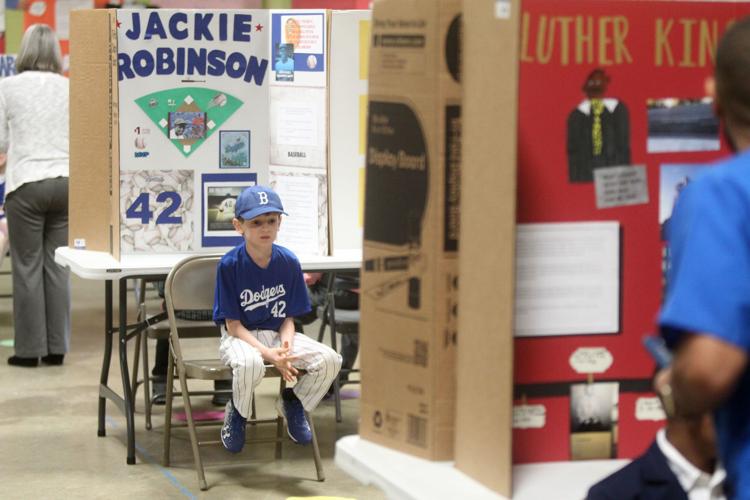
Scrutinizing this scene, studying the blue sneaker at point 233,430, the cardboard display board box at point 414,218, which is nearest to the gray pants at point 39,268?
the blue sneaker at point 233,430

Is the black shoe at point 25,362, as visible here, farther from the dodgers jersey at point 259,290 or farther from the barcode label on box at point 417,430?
the barcode label on box at point 417,430

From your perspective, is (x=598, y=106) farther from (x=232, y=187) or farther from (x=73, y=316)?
(x=73, y=316)

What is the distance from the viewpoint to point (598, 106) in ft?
6.61

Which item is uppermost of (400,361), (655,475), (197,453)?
(400,361)

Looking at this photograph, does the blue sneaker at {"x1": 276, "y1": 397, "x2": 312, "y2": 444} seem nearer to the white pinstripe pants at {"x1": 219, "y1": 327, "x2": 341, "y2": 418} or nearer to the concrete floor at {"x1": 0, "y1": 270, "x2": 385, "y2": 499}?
the white pinstripe pants at {"x1": 219, "y1": 327, "x2": 341, "y2": 418}

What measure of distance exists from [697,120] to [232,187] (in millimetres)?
3149

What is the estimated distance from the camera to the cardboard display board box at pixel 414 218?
2.10 meters

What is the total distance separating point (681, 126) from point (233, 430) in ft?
9.29

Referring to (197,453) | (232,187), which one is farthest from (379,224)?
(232,187)

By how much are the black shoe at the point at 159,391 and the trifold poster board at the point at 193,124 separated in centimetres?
86

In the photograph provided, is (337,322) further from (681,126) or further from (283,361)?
(681,126)

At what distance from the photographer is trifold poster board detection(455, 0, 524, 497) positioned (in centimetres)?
190

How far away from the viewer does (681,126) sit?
2.08 metres

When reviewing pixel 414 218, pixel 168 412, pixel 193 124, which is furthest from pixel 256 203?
pixel 414 218
